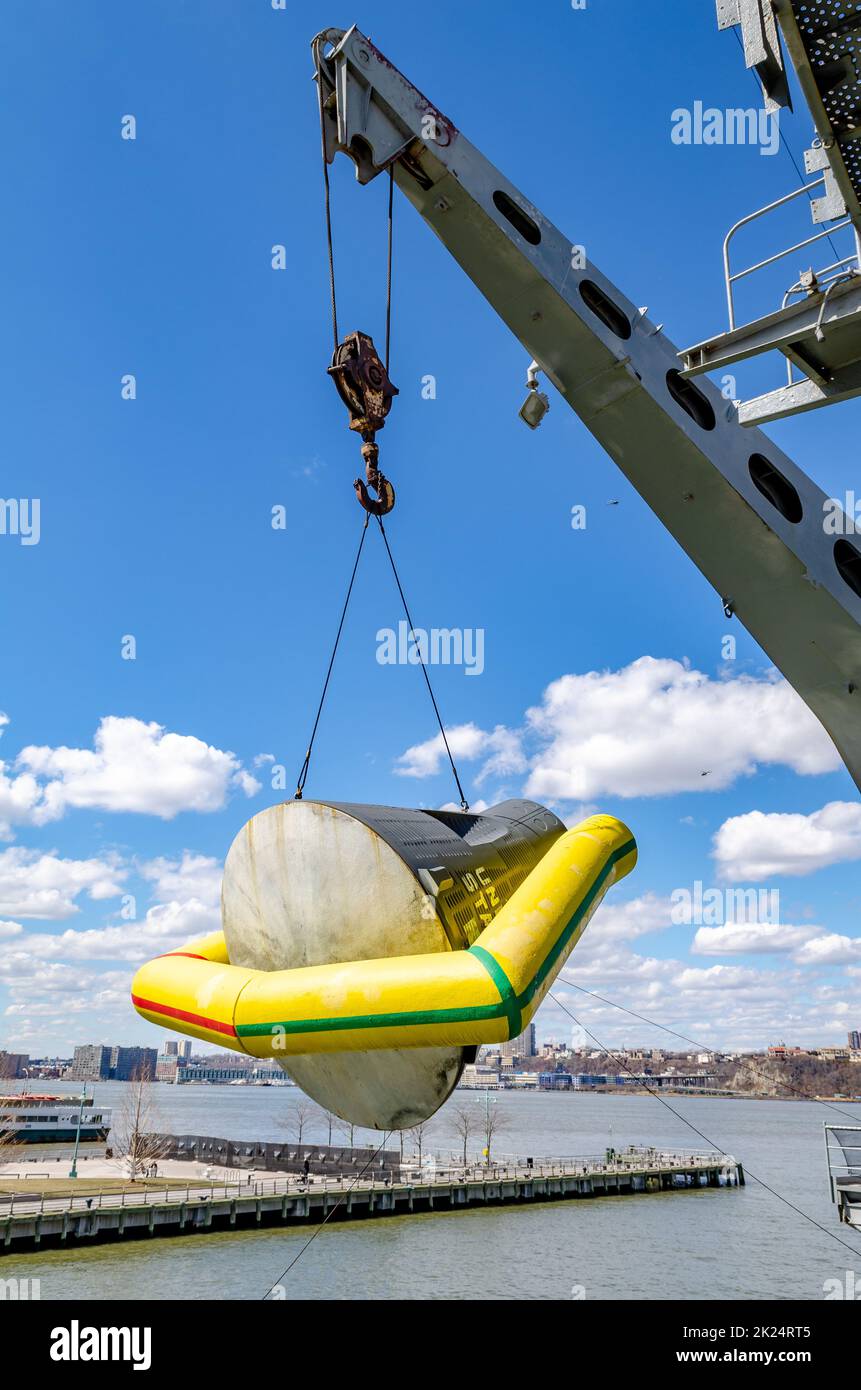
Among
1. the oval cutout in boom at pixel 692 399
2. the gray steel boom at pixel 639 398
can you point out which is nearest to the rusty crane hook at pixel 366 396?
the gray steel boom at pixel 639 398

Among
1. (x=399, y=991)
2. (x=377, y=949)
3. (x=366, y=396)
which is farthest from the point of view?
(x=366, y=396)

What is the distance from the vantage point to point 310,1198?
159 ft

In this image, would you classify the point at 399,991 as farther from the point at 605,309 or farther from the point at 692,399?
the point at 605,309

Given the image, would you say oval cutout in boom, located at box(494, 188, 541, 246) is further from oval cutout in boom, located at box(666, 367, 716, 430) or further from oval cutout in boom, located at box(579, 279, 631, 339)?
oval cutout in boom, located at box(666, 367, 716, 430)

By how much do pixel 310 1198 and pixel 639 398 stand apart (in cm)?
4811

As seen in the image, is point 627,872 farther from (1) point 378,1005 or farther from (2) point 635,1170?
(2) point 635,1170

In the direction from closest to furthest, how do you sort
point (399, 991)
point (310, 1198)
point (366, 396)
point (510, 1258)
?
point (399, 991)
point (366, 396)
point (510, 1258)
point (310, 1198)

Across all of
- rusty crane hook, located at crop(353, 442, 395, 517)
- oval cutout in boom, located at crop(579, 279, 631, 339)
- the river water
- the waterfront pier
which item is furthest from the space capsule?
the waterfront pier

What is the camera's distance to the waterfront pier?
41.2 m

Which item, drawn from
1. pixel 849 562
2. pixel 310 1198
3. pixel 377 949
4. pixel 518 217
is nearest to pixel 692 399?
pixel 849 562

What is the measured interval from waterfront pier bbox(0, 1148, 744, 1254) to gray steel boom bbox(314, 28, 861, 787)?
3047 cm

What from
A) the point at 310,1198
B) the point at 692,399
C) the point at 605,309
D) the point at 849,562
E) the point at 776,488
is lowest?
the point at 310,1198

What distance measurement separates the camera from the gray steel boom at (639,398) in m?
10.8

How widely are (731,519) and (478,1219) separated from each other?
50070 millimetres
